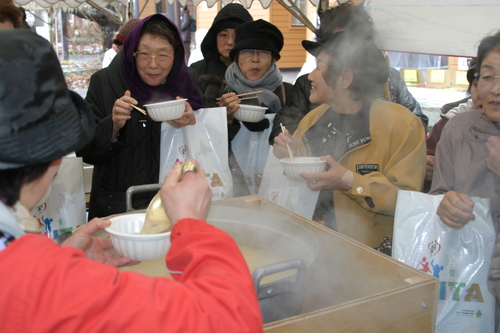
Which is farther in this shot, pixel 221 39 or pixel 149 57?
pixel 221 39

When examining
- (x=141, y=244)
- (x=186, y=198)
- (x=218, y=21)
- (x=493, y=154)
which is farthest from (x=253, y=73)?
(x=186, y=198)

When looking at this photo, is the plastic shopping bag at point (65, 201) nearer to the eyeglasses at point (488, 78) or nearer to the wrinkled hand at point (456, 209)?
the wrinkled hand at point (456, 209)

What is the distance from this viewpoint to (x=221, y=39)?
11.7 ft

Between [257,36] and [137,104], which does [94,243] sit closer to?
[137,104]

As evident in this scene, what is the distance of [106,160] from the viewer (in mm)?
2418

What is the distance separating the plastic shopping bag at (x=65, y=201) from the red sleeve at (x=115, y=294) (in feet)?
6.62

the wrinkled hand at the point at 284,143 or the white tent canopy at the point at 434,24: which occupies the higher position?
the white tent canopy at the point at 434,24

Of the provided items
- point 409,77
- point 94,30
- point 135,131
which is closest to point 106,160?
point 135,131

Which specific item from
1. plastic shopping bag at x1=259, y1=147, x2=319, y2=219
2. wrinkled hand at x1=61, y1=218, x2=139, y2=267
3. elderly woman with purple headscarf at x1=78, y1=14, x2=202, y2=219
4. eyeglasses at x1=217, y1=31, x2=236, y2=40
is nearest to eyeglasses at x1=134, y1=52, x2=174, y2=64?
elderly woman with purple headscarf at x1=78, y1=14, x2=202, y2=219

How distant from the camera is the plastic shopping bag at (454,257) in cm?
174

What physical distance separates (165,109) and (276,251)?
975 millimetres

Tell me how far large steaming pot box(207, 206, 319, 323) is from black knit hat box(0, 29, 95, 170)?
1.81 ft

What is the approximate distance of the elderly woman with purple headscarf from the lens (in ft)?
7.99

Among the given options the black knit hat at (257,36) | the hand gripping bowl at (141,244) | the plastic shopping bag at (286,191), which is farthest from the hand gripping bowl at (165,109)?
the hand gripping bowl at (141,244)
